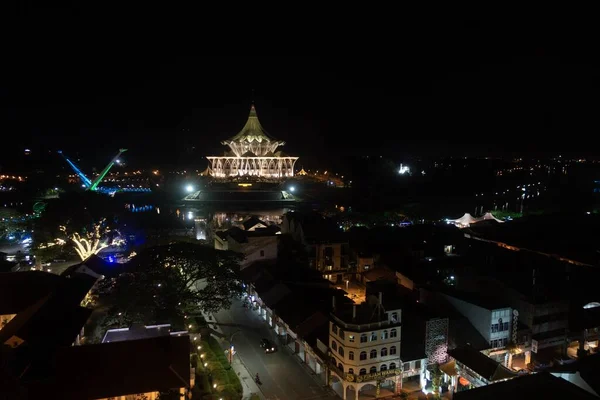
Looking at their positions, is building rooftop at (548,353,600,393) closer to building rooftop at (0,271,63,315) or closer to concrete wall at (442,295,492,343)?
concrete wall at (442,295,492,343)

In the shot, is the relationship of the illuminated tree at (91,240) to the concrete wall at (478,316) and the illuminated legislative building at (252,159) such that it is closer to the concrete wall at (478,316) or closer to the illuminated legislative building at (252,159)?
the concrete wall at (478,316)

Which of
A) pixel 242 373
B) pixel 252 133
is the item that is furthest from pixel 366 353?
pixel 252 133

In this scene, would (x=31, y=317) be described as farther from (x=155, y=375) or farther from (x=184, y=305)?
(x=155, y=375)

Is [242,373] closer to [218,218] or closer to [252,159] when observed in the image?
[218,218]

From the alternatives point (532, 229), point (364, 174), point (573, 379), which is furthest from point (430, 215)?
point (364, 174)

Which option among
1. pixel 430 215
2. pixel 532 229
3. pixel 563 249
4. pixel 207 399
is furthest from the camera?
pixel 430 215
